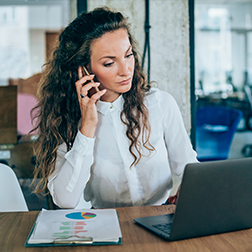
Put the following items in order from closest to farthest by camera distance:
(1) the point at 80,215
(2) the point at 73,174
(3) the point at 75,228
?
(3) the point at 75,228
(1) the point at 80,215
(2) the point at 73,174

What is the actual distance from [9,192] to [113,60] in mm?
796

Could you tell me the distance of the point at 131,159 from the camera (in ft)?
4.75

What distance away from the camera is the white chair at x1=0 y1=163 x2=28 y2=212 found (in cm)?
143

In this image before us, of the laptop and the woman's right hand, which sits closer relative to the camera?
the laptop

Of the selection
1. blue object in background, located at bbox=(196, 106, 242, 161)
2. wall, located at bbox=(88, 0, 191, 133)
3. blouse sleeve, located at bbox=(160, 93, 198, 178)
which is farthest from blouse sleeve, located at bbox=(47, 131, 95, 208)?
blue object in background, located at bbox=(196, 106, 242, 161)

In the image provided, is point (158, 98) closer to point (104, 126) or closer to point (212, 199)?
point (104, 126)

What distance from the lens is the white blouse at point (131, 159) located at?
1438 millimetres

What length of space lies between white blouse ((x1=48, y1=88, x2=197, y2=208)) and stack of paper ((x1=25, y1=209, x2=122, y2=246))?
0.37 metres

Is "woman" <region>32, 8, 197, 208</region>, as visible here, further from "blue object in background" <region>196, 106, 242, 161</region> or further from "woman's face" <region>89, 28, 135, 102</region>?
"blue object in background" <region>196, 106, 242, 161</region>

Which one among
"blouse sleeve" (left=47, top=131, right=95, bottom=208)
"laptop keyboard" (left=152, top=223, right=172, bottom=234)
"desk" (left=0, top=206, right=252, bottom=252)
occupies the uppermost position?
"blouse sleeve" (left=47, top=131, right=95, bottom=208)

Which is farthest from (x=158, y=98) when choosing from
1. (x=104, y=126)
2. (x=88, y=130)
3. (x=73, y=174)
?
(x=73, y=174)

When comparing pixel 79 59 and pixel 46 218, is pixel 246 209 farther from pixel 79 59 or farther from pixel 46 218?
pixel 79 59

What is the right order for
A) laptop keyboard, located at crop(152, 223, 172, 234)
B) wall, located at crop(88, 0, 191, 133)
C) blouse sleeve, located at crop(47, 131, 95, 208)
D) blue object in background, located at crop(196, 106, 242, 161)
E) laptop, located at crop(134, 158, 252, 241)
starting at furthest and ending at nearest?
blue object in background, located at crop(196, 106, 242, 161) < wall, located at crop(88, 0, 191, 133) < blouse sleeve, located at crop(47, 131, 95, 208) < laptop keyboard, located at crop(152, 223, 172, 234) < laptop, located at crop(134, 158, 252, 241)

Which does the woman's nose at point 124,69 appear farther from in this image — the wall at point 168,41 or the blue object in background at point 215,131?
the blue object in background at point 215,131
